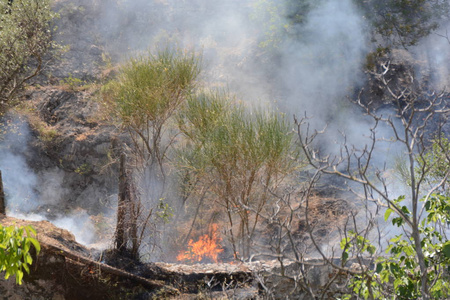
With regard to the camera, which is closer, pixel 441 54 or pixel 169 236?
pixel 169 236

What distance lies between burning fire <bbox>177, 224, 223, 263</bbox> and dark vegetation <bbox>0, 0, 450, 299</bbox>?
64 millimetres

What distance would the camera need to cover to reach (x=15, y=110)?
15.3 m

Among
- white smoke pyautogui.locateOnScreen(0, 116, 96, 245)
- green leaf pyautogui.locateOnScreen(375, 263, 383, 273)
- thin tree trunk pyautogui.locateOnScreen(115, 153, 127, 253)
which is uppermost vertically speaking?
white smoke pyautogui.locateOnScreen(0, 116, 96, 245)

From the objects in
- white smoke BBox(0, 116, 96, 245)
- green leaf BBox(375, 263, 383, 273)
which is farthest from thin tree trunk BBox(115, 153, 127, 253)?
green leaf BBox(375, 263, 383, 273)

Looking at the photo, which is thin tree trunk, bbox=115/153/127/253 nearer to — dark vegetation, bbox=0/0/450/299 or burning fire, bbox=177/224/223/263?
dark vegetation, bbox=0/0/450/299

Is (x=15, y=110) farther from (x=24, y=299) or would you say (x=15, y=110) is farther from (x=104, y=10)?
(x=24, y=299)

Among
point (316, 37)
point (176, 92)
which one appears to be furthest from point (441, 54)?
point (176, 92)

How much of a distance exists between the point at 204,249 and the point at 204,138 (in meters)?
3.55

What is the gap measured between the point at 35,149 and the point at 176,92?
23.8ft

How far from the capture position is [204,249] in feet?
39.4

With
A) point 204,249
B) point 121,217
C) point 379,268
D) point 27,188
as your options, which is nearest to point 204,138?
point 121,217

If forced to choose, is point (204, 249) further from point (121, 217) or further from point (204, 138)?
point (121, 217)

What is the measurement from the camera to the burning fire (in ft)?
38.6

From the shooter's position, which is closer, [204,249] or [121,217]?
[121,217]
